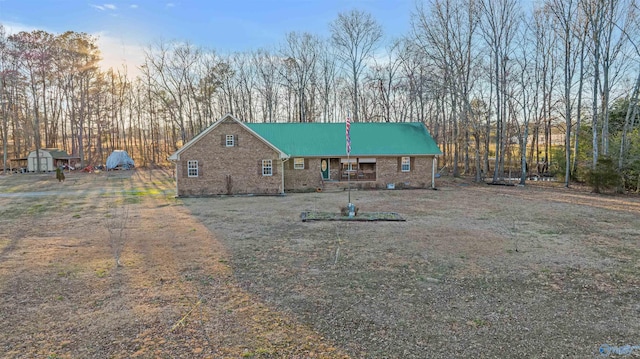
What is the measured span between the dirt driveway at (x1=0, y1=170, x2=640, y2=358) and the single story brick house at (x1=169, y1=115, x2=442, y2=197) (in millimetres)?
8040

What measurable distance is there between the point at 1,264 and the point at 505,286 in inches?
431

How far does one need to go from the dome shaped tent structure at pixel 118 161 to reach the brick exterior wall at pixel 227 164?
27.8 m

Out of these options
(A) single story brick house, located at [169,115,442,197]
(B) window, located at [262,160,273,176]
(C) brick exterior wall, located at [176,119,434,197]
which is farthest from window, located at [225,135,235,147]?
(B) window, located at [262,160,273,176]

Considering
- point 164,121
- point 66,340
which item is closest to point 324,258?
point 66,340

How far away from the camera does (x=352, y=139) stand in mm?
25922

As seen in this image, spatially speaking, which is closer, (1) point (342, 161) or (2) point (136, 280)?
(2) point (136, 280)

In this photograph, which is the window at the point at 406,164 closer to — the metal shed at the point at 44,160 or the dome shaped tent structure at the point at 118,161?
the dome shaped tent structure at the point at 118,161

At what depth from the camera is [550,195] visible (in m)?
20.9

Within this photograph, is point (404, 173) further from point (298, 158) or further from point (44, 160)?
point (44, 160)

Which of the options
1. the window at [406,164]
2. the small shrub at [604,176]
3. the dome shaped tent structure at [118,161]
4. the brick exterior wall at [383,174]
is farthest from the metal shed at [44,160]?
the small shrub at [604,176]

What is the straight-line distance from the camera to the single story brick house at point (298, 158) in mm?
21656

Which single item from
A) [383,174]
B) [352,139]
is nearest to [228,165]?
[352,139]

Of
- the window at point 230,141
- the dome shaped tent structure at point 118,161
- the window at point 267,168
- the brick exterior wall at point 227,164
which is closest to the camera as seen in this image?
the brick exterior wall at point 227,164

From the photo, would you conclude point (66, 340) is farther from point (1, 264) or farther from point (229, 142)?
point (229, 142)
